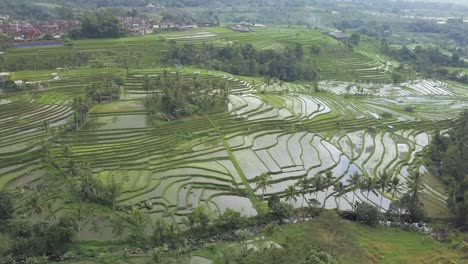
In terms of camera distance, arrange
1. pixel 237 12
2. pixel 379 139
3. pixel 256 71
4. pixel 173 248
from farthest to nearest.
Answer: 1. pixel 237 12
2. pixel 256 71
3. pixel 379 139
4. pixel 173 248

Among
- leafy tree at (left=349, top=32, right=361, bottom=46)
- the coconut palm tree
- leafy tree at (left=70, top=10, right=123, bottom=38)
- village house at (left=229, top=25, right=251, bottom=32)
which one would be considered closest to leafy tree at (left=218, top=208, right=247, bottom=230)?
the coconut palm tree

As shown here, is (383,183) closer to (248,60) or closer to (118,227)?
(118,227)

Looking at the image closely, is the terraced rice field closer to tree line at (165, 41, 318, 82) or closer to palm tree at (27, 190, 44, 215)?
palm tree at (27, 190, 44, 215)

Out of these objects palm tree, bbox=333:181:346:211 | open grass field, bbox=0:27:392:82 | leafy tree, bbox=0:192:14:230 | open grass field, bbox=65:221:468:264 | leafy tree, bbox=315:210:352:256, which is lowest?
open grass field, bbox=65:221:468:264

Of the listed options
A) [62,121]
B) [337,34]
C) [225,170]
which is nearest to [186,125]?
[225,170]

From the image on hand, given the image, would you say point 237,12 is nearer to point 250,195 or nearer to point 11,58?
point 11,58

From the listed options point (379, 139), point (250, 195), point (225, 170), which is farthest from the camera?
point (379, 139)
